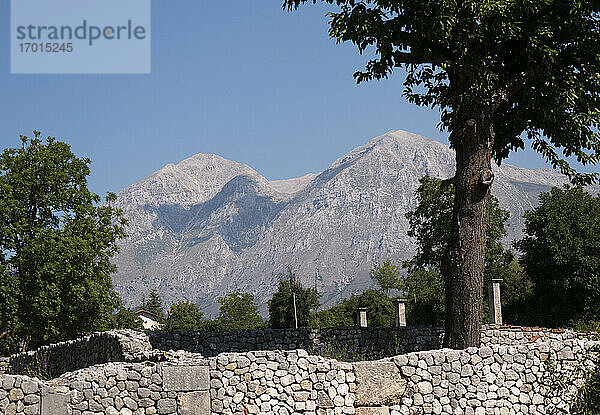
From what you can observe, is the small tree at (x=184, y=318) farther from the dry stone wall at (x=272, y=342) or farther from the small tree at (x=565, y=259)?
the dry stone wall at (x=272, y=342)

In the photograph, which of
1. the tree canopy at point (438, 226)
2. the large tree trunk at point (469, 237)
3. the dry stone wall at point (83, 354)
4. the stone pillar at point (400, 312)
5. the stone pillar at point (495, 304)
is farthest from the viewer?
the tree canopy at point (438, 226)

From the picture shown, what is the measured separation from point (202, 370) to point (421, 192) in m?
25.9

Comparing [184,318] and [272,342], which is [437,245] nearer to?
[272,342]

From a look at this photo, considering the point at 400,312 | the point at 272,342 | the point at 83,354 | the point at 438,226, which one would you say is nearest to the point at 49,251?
the point at 83,354

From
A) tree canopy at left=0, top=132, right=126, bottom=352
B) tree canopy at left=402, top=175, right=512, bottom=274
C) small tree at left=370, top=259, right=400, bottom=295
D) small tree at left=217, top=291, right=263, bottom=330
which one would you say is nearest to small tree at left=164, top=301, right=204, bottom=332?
small tree at left=217, top=291, right=263, bottom=330

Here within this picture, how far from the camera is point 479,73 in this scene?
12.8 metres

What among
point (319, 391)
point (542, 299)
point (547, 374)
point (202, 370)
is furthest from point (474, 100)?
point (542, 299)

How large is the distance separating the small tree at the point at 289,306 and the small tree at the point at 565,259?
92.5 ft

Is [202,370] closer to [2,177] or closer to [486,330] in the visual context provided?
[486,330]

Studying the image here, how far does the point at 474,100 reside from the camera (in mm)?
12797

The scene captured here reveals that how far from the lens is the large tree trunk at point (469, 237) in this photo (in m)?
12.6

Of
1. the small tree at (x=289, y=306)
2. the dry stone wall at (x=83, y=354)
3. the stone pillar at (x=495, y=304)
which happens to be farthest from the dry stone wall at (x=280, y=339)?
the small tree at (x=289, y=306)

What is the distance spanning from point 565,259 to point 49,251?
2023cm

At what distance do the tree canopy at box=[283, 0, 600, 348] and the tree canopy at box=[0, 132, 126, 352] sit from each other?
15262 mm
